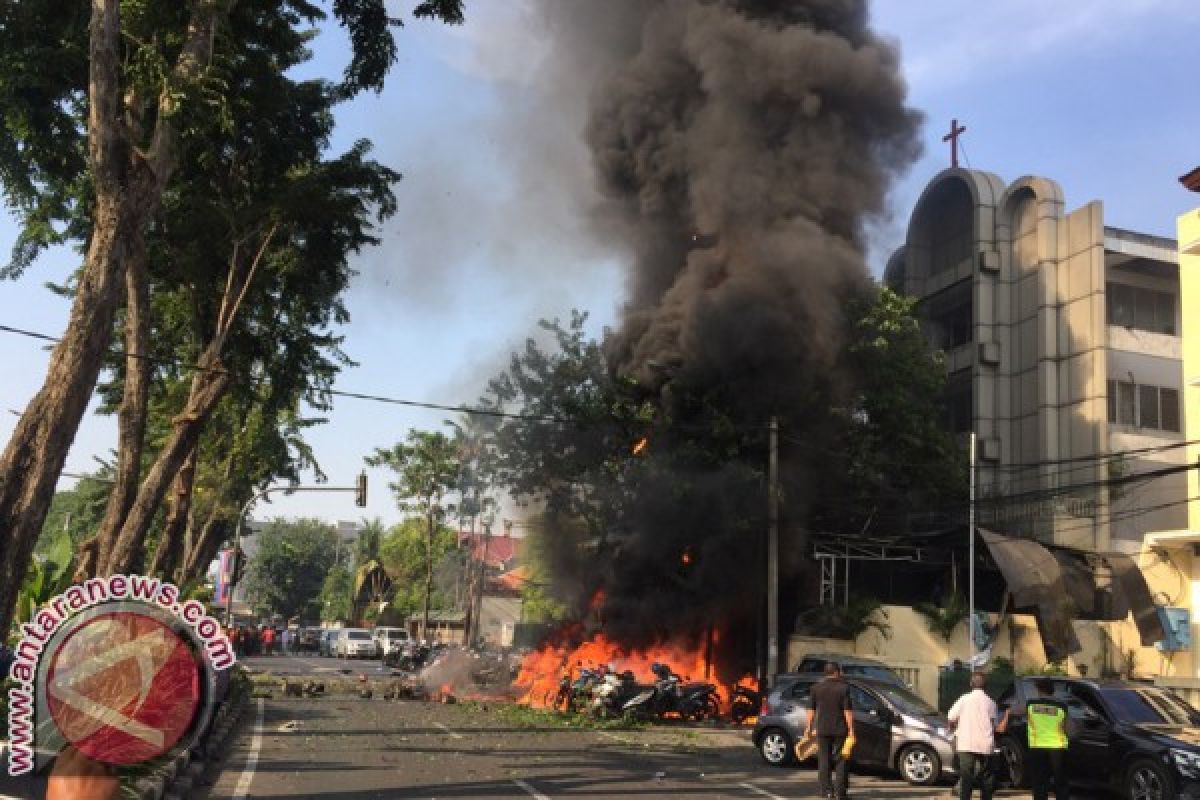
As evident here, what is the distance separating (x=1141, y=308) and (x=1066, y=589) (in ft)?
46.2

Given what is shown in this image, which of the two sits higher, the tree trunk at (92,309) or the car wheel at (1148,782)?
the tree trunk at (92,309)

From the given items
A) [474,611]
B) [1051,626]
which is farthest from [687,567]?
[474,611]

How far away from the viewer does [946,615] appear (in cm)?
2580

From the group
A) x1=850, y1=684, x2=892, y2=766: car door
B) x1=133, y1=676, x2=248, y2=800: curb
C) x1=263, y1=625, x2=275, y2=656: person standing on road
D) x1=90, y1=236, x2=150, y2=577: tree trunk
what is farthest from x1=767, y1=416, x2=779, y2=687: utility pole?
x1=263, y1=625, x2=275, y2=656: person standing on road

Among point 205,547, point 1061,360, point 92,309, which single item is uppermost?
point 1061,360

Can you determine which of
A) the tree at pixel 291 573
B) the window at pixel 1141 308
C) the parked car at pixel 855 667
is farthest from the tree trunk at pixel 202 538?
the tree at pixel 291 573

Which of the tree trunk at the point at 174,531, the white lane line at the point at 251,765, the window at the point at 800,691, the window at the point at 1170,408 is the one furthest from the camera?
the window at the point at 1170,408

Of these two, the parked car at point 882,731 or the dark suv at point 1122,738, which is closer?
the dark suv at point 1122,738

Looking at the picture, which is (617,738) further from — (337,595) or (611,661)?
(337,595)

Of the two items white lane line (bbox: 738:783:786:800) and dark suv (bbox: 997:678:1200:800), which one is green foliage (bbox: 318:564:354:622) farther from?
dark suv (bbox: 997:678:1200:800)

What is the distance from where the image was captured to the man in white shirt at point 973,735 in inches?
441

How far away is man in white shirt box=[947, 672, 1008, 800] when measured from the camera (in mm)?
11211

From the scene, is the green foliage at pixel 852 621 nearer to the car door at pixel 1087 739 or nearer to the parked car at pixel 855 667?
the parked car at pixel 855 667

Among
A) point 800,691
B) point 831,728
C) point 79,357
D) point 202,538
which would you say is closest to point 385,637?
point 202,538
